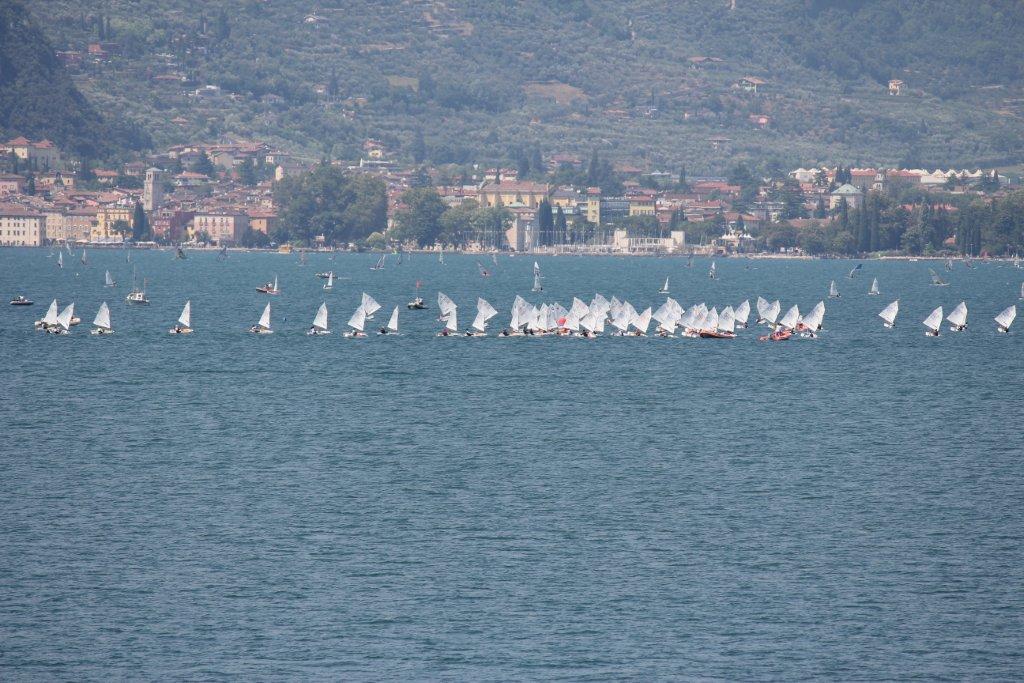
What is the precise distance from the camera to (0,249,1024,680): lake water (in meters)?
42.0

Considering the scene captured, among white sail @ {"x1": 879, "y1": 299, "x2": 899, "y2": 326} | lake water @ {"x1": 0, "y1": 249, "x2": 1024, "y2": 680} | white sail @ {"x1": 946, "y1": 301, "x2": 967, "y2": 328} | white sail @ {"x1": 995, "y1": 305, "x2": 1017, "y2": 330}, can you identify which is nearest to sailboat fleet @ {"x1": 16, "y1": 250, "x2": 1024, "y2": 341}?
white sail @ {"x1": 946, "y1": 301, "x2": 967, "y2": 328}

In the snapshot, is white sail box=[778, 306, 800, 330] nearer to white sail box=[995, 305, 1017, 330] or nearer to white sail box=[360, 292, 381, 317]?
white sail box=[995, 305, 1017, 330]

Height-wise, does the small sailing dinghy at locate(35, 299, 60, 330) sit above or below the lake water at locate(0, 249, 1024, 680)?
above

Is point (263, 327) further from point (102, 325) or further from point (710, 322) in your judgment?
point (710, 322)

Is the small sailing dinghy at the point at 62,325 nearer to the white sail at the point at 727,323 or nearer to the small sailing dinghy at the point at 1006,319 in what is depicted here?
the white sail at the point at 727,323

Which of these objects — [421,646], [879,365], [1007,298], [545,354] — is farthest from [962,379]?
[1007,298]

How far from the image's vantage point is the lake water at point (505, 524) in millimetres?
41969

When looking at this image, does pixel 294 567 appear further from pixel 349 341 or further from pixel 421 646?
pixel 349 341

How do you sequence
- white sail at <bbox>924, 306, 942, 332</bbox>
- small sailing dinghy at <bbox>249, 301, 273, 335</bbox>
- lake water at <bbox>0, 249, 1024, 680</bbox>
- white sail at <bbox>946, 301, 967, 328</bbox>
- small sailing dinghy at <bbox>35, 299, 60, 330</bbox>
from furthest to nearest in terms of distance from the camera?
white sail at <bbox>946, 301, 967, 328</bbox> → white sail at <bbox>924, 306, 942, 332</bbox> → small sailing dinghy at <bbox>249, 301, 273, 335</bbox> → small sailing dinghy at <bbox>35, 299, 60, 330</bbox> → lake water at <bbox>0, 249, 1024, 680</bbox>

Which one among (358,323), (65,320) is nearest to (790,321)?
(358,323)

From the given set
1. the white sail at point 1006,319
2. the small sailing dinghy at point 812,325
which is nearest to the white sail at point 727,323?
→ the small sailing dinghy at point 812,325

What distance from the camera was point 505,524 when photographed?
54219 mm

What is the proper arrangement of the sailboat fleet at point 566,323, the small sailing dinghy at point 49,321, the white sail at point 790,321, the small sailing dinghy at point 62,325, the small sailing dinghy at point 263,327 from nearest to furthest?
1. the small sailing dinghy at point 62,325
2. the small sailing dinghy at point 49,321
3. the sailboat fleet at point 566,323
4. the small sailing dinghy at point 263,327
5. the white sail at point 790,321

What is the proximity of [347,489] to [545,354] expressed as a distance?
175 ft
